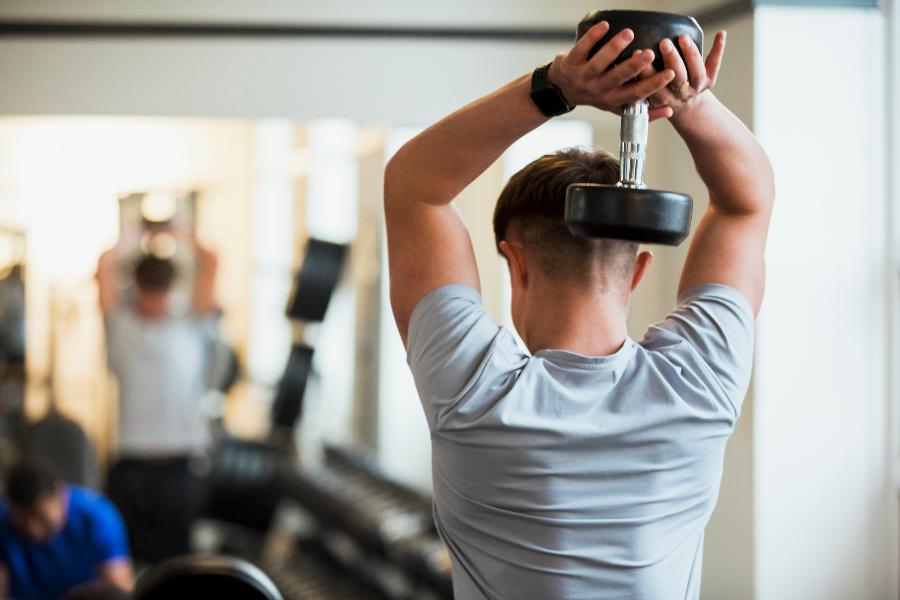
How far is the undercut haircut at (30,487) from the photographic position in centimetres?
311

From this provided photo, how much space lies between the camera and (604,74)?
0.98 m

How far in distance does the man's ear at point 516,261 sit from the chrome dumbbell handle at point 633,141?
0.16 m

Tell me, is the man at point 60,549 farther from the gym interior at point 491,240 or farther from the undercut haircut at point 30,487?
the gym interior at point 491,240

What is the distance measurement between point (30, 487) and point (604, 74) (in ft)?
8.55

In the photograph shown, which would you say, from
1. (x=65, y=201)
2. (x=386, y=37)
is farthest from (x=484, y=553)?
(x=65, y=201)

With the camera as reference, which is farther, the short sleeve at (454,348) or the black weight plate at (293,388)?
the black weight plate at (293,388)

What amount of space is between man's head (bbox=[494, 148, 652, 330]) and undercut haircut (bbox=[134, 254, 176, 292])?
3.41 metres

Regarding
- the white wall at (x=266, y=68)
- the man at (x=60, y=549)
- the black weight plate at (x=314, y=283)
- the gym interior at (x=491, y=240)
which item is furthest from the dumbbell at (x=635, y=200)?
the black weight plate at (x=314, y=283)

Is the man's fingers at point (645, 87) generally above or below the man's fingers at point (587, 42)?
below

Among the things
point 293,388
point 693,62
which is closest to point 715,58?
point 693,62

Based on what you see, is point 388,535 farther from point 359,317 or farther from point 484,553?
point 484,553

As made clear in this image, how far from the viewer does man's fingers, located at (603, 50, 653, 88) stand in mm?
955

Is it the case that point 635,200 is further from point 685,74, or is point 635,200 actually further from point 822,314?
point 822,314

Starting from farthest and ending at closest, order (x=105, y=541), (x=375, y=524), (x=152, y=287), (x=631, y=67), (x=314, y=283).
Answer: (x=314, y=283), (x=152, y=287), (x=375, y=524), (x=105, y=541), (x=631, y=67)
